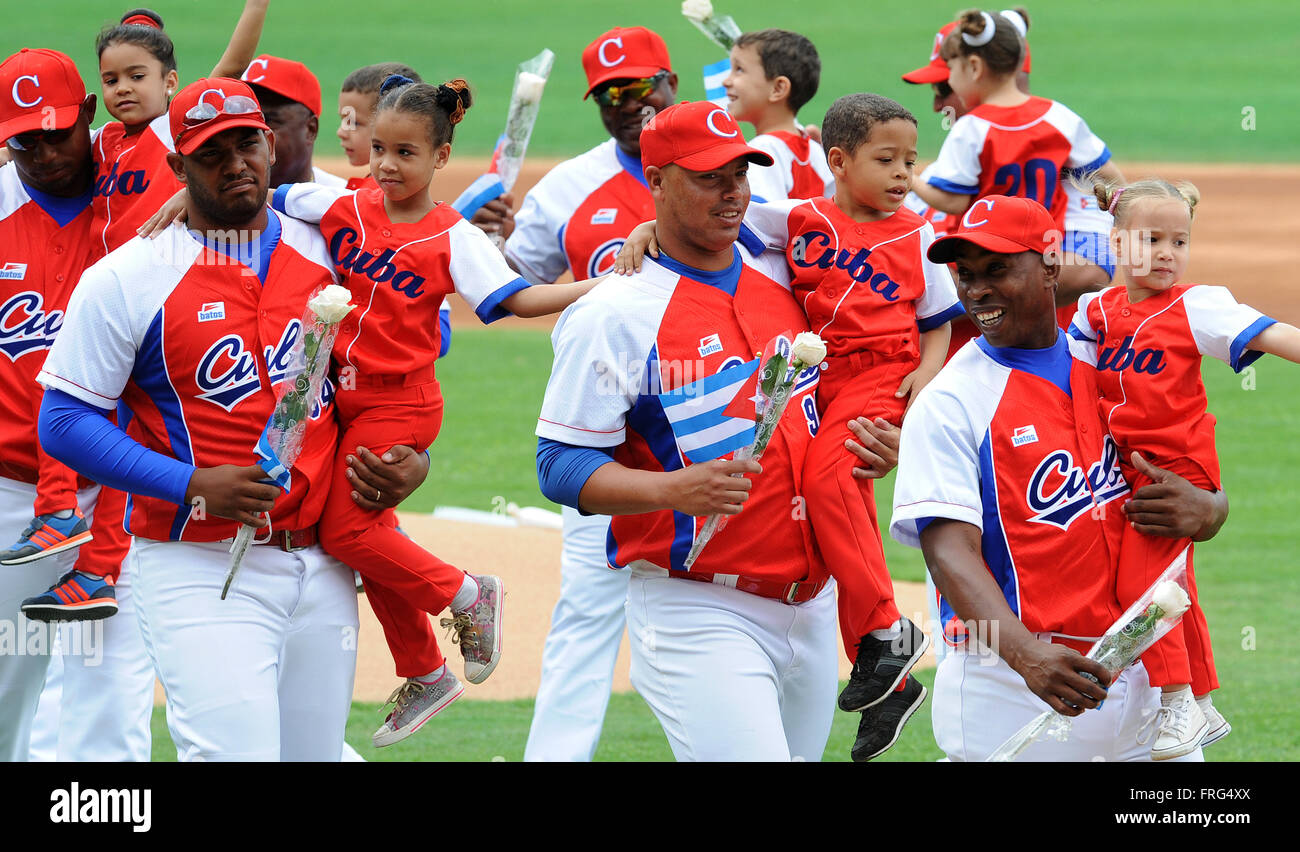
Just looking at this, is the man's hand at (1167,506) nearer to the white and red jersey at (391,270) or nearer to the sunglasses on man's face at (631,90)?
the white and red jersey at (391,270)

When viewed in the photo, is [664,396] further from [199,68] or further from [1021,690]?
[199,68]

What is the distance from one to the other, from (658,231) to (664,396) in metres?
0.52

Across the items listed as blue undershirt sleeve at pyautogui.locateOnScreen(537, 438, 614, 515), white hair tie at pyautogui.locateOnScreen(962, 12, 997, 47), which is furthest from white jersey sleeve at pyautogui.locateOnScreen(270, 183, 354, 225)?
white hair tie at pyautogui.locateOnScreen(962, 12, 997, 47)

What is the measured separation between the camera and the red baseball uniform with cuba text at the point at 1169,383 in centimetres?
433

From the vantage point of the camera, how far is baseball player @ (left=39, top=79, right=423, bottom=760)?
4309mm

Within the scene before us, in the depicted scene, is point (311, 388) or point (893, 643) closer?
point (311, 388)

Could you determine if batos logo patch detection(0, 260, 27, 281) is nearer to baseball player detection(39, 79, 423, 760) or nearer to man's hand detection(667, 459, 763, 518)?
baseball player detection(39, 79, 423, 760)

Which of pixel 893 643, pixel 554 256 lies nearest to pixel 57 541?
pixel 554 256

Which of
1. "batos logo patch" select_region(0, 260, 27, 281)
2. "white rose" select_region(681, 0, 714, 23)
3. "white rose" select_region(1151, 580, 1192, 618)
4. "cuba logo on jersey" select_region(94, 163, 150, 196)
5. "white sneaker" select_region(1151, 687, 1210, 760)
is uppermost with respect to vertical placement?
"white rose" select_region(681, 0, 714, 23)

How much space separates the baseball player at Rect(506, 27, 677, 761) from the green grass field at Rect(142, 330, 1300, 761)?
105cm

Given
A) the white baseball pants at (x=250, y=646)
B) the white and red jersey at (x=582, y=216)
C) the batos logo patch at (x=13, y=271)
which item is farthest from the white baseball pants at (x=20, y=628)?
the white and red jersey at (x=582, y=216)

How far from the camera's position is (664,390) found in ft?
14.1

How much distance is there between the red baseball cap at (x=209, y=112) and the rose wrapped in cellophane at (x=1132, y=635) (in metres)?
2.67

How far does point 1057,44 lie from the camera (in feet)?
123
